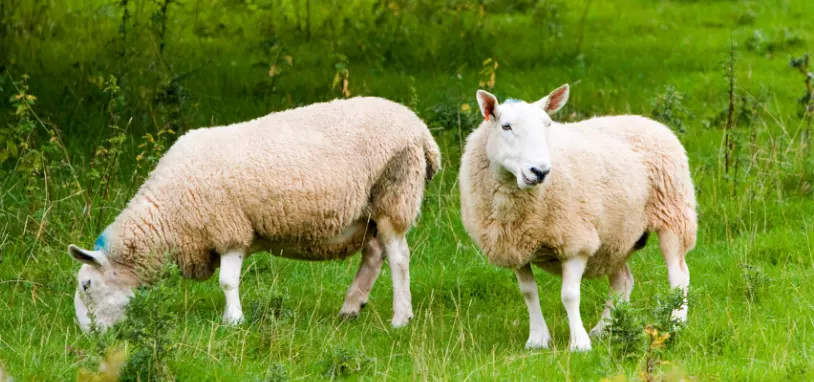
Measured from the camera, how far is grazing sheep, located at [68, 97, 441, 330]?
7406 mm

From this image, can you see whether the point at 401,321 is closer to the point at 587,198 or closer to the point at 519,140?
the point at 587,198

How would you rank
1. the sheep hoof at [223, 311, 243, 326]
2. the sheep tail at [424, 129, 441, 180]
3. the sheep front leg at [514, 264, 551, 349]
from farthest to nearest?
the sheep tail at [424, 129, 441, 180]
the sheep hoof at [223, 311, 243, 326]
the sheep front leg at [514, 264, 551, 349]

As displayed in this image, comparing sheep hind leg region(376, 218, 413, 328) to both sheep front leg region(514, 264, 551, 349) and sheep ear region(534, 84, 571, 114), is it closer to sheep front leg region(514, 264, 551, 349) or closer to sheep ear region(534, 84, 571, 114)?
sheep front leg region(514, 264, 551, 349)

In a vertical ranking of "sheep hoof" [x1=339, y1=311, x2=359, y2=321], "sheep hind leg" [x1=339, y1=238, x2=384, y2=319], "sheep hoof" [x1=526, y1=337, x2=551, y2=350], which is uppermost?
"sheep hoof" [x1=526, y1=337, x2=551, y2=350]

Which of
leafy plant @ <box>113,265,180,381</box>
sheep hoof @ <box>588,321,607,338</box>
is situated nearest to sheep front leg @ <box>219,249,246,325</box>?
leafy plant @ <box>113,265,180,381</box>

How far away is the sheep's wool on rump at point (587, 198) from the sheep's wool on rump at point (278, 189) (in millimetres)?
773

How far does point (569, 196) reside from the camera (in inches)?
270

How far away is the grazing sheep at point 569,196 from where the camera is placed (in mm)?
6699

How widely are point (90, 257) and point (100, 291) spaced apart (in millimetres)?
234

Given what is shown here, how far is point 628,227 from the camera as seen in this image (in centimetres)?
716

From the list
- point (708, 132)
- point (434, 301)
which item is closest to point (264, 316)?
point (434, 301)

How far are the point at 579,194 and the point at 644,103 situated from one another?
531 centimetres

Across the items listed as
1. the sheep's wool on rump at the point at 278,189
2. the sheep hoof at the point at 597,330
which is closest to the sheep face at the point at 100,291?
the sheep's wool on rump at the point at 278,189

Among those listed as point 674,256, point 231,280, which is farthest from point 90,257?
point 674,256
